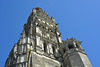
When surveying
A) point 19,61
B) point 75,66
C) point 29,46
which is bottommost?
point 75,66

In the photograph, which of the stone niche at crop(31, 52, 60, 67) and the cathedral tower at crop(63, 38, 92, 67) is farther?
the cathedral tower at crop(63, 38, 92, 67)

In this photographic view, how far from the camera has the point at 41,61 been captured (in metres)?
16.2

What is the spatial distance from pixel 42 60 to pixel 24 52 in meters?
3.14

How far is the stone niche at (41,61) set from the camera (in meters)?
15.3

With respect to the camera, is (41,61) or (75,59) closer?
(41,61)

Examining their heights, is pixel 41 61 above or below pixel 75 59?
below

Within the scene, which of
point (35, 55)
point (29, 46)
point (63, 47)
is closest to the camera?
point (35, 55)

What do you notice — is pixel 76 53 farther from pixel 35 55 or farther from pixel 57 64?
pixel 35 55

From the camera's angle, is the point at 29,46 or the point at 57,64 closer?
the point at 57,64

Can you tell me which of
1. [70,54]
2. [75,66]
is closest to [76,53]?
[70,54]

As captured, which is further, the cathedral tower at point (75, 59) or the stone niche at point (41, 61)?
the cathedral tower at point (75, 59)

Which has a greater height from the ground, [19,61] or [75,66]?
[19,61]

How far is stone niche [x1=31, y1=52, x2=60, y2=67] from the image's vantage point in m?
15.3

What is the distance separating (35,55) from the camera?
653 inches
